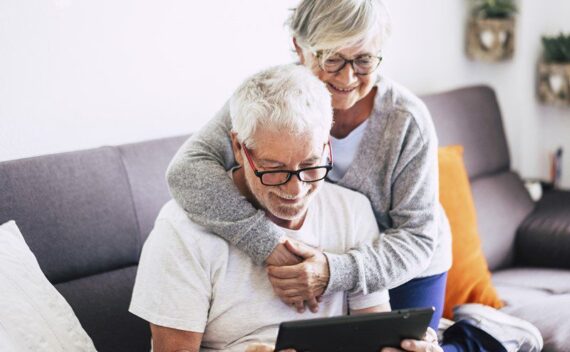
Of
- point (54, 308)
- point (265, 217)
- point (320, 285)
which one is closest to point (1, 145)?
point (54, 308)

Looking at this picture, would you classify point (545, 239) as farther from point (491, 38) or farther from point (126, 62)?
point (126, 62)

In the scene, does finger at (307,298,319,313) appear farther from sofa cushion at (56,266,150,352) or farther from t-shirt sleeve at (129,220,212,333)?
sofa cushion at (56,266,150,352)

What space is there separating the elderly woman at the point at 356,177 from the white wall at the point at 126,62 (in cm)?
48

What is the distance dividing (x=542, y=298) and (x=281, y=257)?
45.1 inches

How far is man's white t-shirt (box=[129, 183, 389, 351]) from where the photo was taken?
1.53m

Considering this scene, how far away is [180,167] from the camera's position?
1679 millimetres

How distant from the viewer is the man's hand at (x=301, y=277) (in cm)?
158

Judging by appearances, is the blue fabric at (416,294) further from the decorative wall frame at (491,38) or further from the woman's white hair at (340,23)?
the decorative wall frame at (491,38)

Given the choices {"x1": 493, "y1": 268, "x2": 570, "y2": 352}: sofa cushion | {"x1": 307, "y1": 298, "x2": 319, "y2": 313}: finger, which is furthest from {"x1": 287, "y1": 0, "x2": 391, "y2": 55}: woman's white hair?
{"x1": 493, "y1": 268, "x2": 570, "y2": 352}: sofa cushion

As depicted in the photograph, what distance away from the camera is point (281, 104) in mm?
1485

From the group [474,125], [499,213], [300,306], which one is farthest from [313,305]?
[474,125]

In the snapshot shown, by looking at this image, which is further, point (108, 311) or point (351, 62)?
point (108, 311)

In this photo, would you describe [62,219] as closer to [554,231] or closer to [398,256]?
[398,256]

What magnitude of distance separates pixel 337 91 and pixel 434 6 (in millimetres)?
1544
